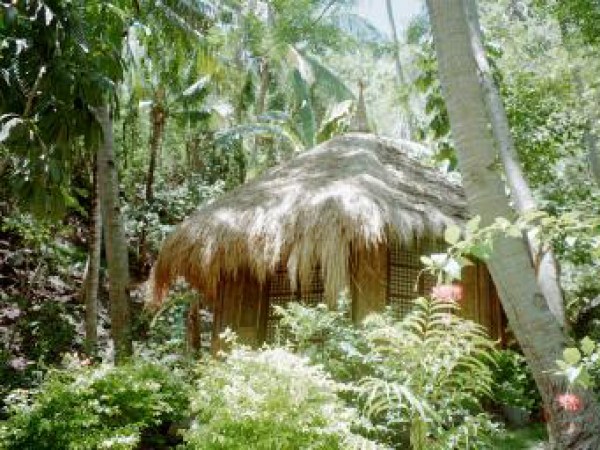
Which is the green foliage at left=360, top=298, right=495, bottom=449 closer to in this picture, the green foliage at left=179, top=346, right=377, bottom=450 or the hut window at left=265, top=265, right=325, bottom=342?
the green foliage at left=179, top=346, right=377, bottom=450

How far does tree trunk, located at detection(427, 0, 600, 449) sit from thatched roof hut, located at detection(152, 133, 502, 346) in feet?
7.89

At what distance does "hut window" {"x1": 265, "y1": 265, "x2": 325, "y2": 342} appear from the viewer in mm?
6660

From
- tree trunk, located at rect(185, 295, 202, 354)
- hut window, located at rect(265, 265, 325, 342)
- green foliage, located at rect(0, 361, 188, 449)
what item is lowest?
green foliage, located at rect(0, 361, 188, 449)

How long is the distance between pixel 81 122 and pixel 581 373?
109 inches

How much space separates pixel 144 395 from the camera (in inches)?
186

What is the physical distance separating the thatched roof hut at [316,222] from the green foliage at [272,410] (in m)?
2.10

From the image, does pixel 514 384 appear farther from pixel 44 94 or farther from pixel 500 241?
pixel 44 94

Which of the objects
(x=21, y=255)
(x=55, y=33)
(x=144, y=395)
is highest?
(x=55, y=33)

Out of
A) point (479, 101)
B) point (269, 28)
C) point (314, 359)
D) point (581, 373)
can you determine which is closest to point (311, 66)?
point (269, 28)

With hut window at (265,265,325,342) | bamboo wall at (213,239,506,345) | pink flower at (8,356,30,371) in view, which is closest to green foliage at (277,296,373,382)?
bamboo wall at (213,239,506,345)

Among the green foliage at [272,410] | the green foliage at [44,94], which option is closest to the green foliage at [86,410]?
the green foliage at [272,410]

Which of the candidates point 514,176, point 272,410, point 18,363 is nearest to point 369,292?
point 514,176

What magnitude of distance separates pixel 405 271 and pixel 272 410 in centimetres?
335

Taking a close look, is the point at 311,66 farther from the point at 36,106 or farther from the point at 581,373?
the point at 581,373
